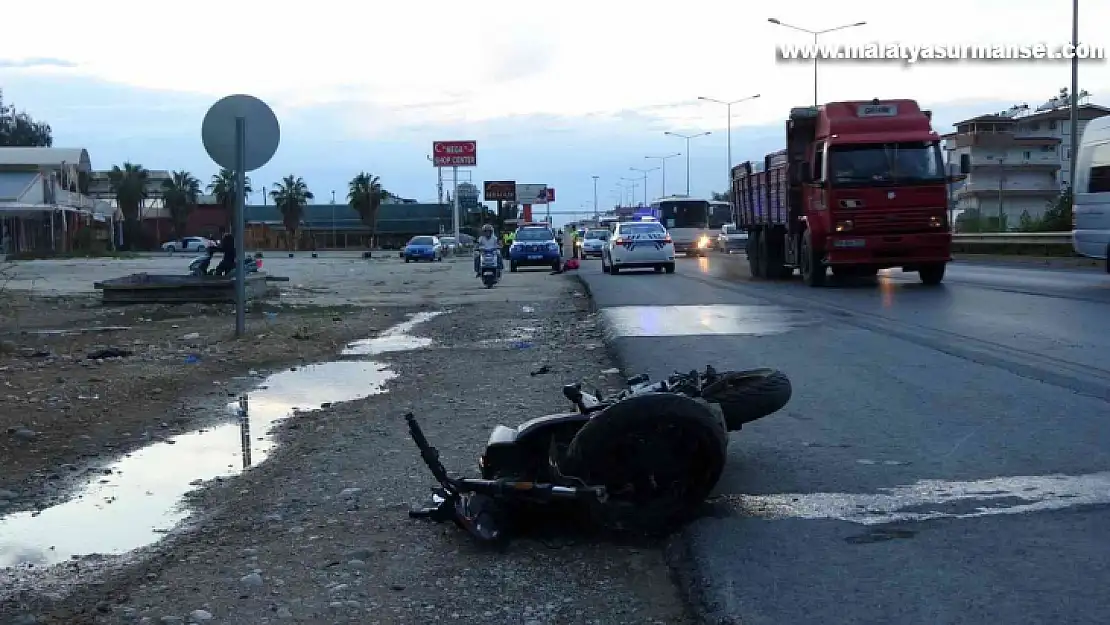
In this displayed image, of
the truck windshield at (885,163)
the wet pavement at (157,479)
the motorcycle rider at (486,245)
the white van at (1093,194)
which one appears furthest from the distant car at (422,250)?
the wet pavement at (157,479)

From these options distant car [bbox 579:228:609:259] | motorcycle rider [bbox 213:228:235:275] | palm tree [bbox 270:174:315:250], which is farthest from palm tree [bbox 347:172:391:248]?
motorcycle rider [bbox 213:228:235:275]

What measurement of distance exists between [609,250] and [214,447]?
28.2 metres

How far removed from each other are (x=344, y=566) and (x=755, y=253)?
2653 centimetres

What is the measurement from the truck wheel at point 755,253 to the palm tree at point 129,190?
75860mm

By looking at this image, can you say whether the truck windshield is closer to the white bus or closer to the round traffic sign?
the round traffic sign

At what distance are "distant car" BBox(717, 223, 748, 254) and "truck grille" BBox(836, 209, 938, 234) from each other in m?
36.6

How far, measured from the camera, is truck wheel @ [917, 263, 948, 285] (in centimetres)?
2328

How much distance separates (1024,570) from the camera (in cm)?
437

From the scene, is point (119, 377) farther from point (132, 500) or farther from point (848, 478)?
point (848, 478)

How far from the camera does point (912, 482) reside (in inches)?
232

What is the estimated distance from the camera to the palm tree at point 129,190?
9862 centimetres

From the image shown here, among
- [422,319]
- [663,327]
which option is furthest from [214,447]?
[422,319]

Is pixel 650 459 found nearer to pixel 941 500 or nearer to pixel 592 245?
pixel 941 500

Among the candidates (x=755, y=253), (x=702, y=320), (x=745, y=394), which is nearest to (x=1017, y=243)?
(x=755, y=253)
